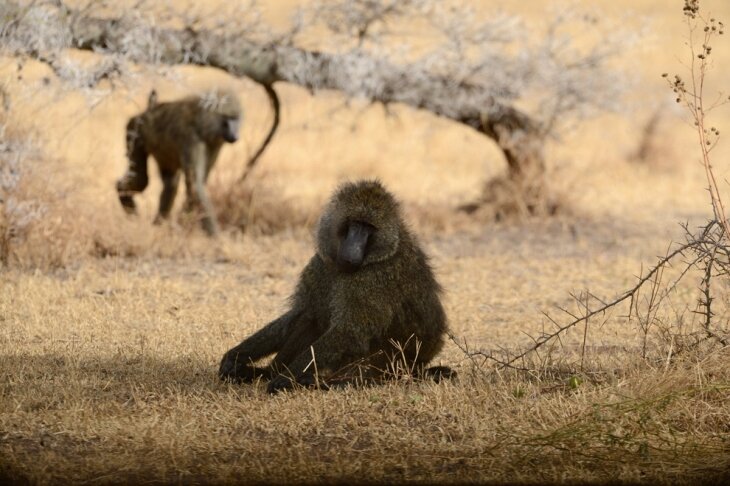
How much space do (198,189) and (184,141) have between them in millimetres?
564

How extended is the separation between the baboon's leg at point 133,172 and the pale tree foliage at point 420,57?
1199 mm

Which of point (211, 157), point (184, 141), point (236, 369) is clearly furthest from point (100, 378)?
point (211, 157)

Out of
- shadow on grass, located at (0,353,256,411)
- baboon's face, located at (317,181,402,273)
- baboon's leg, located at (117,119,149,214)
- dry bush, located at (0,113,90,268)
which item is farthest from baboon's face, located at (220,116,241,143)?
baboon's face, located at (317,181,402,273)

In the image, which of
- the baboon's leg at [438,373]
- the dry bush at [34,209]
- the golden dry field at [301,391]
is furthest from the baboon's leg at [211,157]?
the baboon's leg at [438,373]

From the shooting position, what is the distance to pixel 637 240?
40.1 feet

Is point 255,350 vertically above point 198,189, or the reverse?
point 198,189

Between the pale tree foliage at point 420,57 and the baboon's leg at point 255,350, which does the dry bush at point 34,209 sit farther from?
the baboon's leg at point 255,350

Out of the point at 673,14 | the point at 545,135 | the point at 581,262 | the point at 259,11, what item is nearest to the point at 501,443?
the point at 581,262

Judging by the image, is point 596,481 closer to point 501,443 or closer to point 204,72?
point 501,443

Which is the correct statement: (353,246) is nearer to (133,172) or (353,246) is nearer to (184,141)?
(184,141)

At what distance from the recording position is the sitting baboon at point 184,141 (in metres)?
11.8

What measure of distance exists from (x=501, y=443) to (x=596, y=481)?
0.46m

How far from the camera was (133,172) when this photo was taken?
40.0 feet

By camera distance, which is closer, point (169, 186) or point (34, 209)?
Answer: point (34, 209)
